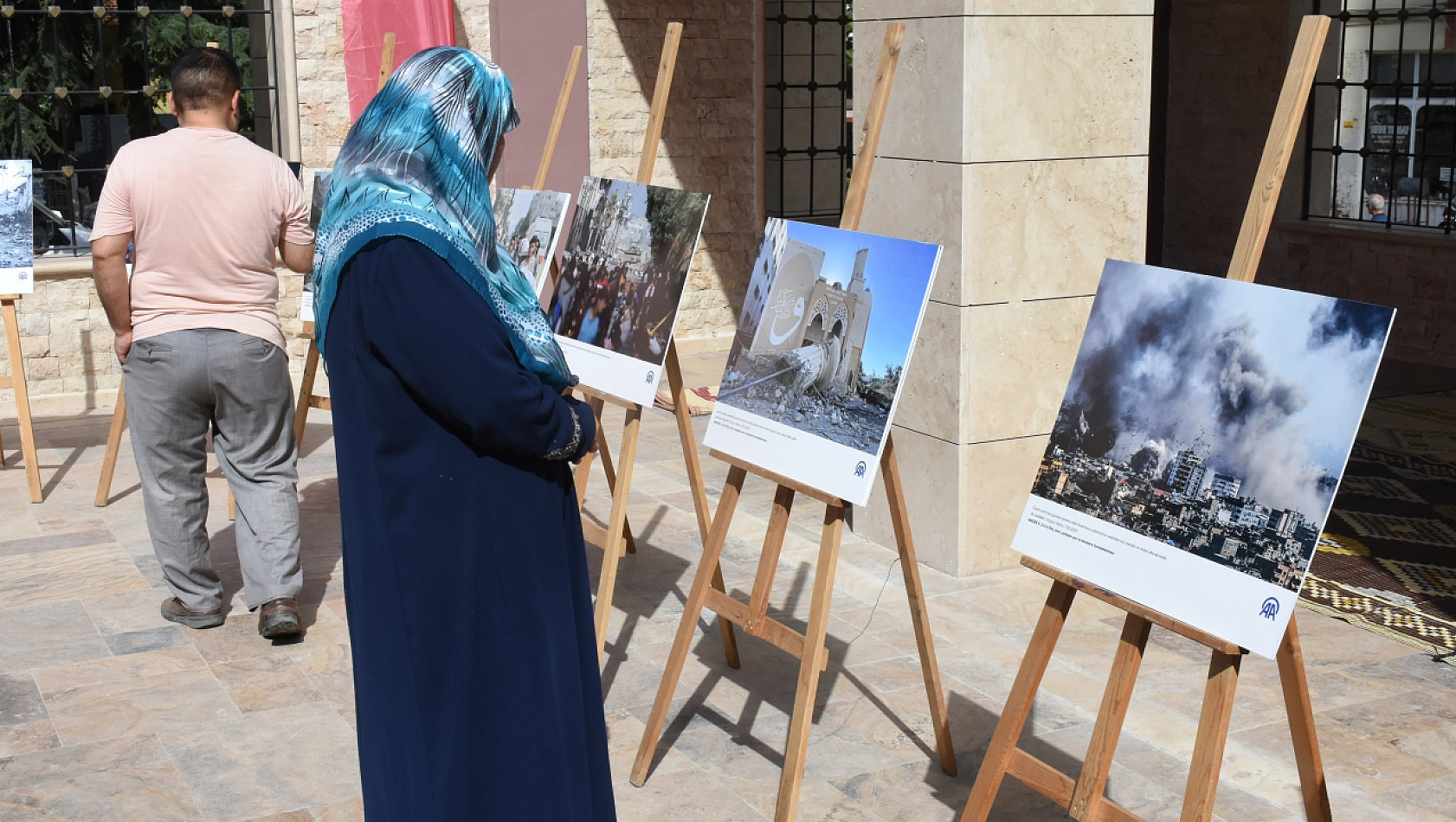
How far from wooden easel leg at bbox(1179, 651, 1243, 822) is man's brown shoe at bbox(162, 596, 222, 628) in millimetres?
3058

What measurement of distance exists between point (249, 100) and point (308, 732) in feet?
19.6

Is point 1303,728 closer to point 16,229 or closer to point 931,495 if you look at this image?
point 931,495

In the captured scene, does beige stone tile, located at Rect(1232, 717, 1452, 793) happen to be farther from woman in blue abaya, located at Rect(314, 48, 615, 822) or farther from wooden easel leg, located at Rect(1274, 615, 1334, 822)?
woman in blue abaya, located at Rect(314, 48, 615, 822)

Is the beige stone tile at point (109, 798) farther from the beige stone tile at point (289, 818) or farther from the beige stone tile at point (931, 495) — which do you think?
the beige stone tile at point (931, 495)

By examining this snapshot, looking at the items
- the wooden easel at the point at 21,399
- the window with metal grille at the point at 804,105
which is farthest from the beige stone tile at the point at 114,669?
the window with metal grille at the point at 804,105

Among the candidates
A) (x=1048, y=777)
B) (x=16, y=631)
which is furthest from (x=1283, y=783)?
(x=16, y=631)

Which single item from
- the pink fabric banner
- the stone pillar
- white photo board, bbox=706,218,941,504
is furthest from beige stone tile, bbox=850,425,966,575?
the pink fabric banner

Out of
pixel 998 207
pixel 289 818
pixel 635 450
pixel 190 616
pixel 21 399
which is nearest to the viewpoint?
pixel 289 818

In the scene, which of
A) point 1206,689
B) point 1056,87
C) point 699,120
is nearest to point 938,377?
point 1056,87

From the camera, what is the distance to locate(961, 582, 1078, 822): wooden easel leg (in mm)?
2572

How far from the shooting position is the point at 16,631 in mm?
4273

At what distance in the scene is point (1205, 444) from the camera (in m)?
2.40

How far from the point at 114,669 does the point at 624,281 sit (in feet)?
5.97

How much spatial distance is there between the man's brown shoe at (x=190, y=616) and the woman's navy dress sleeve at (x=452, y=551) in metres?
2.15
